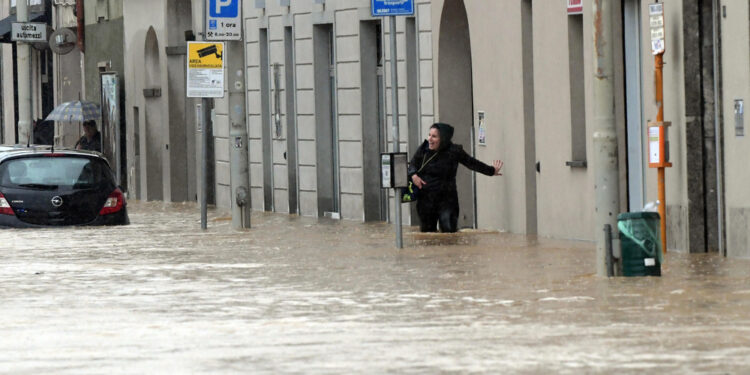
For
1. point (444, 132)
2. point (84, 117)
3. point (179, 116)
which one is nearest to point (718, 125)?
point (444, 132)

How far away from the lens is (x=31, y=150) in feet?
82.2

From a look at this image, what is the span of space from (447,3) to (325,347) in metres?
15.2

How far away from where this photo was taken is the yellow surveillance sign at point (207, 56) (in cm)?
2616

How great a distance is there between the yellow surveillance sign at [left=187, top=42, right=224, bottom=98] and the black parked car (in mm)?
1844

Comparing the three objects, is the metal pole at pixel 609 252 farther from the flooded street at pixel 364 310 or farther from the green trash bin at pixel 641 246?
the flooded street at pixel 364 310

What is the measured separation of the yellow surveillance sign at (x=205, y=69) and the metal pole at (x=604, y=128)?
1098 cm

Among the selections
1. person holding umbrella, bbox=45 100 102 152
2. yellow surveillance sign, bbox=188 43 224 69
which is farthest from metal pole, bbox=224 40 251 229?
person holding umbrella, bbox=45 100 102 152

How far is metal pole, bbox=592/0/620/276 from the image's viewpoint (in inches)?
619

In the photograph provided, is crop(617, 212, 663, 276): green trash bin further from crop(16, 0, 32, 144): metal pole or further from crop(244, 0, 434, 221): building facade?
crop(16, 0, 32, 144): metal pole

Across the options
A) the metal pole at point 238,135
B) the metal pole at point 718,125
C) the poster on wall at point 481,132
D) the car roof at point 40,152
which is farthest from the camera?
the metal pole at point 238,135

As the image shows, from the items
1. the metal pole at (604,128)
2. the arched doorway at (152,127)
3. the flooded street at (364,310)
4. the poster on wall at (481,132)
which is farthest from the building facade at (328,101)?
the metal pole at (604,128)

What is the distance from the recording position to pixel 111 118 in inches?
1690

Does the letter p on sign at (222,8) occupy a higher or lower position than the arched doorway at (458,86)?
higher

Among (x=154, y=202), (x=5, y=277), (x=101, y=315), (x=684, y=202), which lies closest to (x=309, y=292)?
(x=101, y=315)
